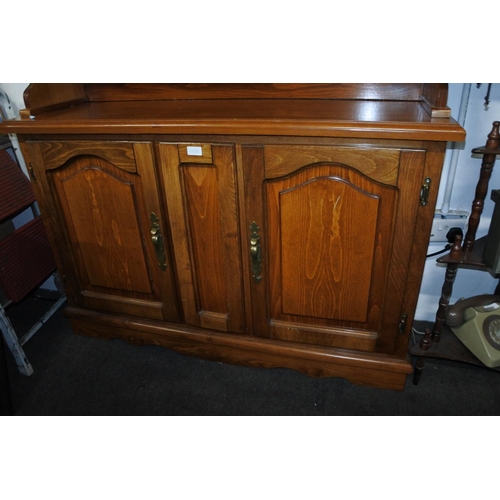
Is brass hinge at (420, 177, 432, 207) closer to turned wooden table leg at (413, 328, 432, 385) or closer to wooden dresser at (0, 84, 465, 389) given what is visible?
wooden dresser at (0, 84, 465, 389)

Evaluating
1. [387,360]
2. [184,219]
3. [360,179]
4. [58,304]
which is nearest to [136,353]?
[58,304]

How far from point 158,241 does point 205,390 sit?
65cm

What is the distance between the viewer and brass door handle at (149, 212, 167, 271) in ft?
4.86

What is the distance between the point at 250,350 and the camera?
1.66 metres

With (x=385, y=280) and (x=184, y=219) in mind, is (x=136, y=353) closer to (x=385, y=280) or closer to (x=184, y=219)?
(x=184, y=219)

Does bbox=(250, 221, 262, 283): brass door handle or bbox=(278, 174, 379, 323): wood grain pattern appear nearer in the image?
bbox=(278, 174, 379, 323): wood grain pattern

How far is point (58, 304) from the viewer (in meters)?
2.11

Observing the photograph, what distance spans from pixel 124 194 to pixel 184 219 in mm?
244

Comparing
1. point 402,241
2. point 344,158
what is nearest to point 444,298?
point 402,241

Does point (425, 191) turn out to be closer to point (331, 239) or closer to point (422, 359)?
point (331, 239)

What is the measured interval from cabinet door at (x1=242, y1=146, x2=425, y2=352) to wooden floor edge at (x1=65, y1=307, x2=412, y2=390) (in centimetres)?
6

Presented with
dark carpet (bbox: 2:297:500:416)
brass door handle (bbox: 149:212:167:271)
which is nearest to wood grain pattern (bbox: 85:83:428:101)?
brass door handle (bbox: 149:212:167:271)

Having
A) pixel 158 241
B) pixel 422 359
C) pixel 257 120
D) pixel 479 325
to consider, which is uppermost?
pixel 257 120

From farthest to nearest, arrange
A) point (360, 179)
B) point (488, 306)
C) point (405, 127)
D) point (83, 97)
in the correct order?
point (83, 97) < point (488, 306) < point (360, 179) < point (405, 127)
